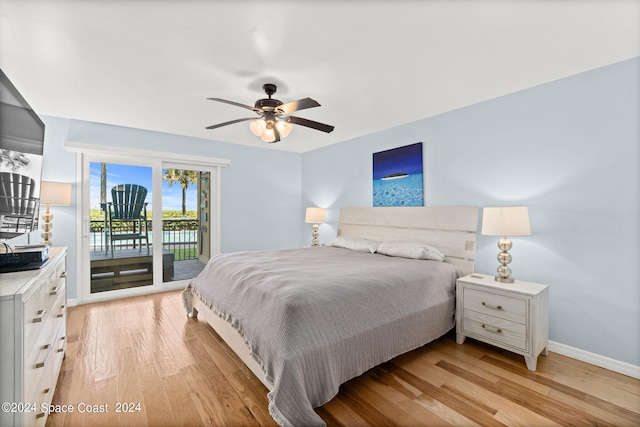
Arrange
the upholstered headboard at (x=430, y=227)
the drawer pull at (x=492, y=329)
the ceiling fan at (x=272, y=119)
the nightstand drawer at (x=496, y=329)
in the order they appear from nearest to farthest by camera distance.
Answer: the nightstand drawer at (x=496, y=329) → the drawer pull at (x=492, y=329) → the ceiling fan at (x=272, y=119) → the upholstered headboard at (x=430, y=227)

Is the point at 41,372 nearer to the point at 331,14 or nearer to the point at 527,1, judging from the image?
the point at 331,14

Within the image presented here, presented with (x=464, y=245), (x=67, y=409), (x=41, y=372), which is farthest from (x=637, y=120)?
(x=67, y=409)

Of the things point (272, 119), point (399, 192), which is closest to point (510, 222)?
point (399, 192)

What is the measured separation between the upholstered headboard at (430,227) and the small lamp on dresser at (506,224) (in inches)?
17.1

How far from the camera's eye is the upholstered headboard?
3.02 m

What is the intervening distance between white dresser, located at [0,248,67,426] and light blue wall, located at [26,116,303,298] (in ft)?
8.44

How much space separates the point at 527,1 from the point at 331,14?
1.10m

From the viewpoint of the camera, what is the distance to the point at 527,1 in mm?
1593

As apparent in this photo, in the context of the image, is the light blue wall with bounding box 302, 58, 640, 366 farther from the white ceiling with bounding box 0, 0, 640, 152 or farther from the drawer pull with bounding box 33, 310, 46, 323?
the drawer pull with bounding box 33, 310, 46, 323

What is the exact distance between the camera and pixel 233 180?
16.0 ft

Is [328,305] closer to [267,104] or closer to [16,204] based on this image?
[267,104]

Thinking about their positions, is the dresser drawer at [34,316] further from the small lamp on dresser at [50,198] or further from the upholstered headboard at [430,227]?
the upholstered headboard at [430,227]

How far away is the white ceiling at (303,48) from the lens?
1.65 m

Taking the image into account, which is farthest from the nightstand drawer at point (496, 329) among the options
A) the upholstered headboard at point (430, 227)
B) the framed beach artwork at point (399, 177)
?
the framed beach artwork at point (399, 177)
